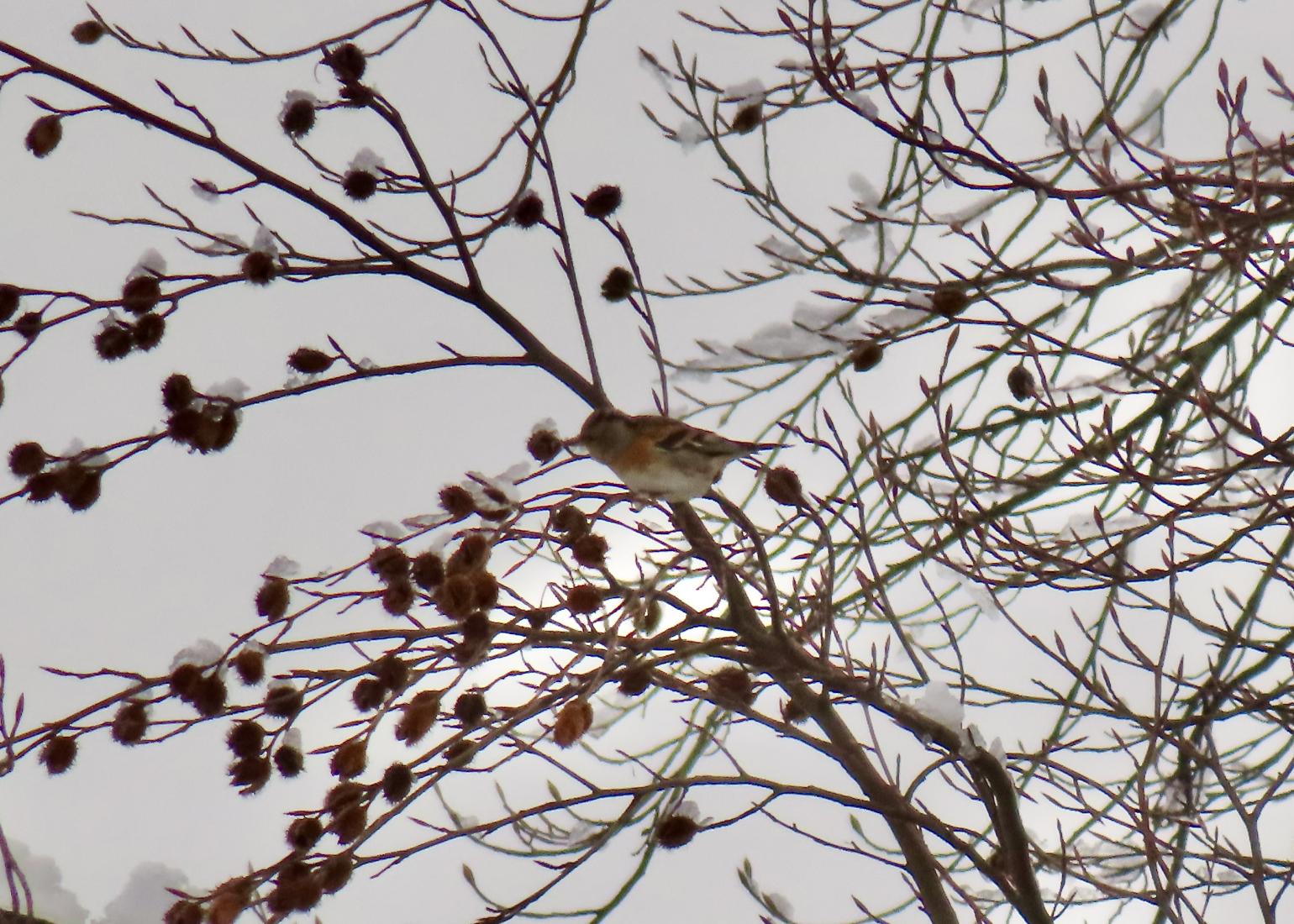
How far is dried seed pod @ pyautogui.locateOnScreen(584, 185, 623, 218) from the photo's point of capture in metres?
1.87

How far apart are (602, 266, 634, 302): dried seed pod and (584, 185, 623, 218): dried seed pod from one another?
0.08 meters

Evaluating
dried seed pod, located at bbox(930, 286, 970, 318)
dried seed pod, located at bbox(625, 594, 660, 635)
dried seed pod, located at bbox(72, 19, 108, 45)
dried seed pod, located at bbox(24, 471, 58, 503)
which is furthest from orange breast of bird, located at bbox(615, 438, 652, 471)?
dried seed pod, located at bbox(72, 19, 108, 45)

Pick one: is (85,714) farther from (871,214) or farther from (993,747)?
(871,214)

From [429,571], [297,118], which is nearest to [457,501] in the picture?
[429,571]

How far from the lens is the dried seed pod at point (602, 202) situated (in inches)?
73.4

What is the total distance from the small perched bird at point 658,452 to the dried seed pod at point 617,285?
17 centimetres

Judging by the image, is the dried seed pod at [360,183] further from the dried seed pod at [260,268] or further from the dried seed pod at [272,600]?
the dried seed pod at [272,600]

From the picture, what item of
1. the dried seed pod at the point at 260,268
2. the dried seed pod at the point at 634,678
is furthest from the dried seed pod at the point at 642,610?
the dried seed pod at the point at 260,268

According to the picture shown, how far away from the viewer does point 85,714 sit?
164cm

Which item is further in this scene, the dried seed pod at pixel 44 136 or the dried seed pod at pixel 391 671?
the dried seed pod at pixel 44 136

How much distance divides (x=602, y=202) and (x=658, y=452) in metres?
0.36

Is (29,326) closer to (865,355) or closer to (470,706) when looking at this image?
(470,706)

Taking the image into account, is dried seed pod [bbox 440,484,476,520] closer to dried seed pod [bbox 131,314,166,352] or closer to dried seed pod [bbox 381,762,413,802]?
dried seed pod [bbox 381,762,413,802]

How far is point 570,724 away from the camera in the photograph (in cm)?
144
